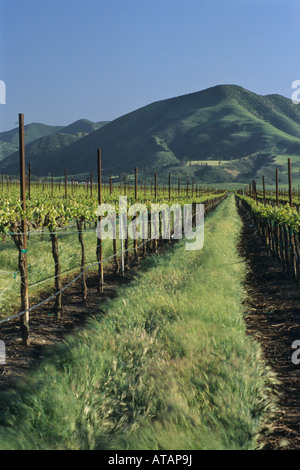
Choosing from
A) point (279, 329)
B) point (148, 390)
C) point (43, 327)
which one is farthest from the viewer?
point (43, 327)

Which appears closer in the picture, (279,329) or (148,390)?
(148,390)

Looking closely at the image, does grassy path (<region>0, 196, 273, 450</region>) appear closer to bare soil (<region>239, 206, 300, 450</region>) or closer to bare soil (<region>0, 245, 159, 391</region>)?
bare soil (<region>239, 206, 300, 450</region>)

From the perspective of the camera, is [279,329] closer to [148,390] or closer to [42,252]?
[148,390]

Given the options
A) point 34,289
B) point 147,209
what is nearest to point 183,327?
point 34,289

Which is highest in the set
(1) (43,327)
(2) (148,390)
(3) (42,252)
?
(3) (42,252)

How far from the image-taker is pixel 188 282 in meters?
10.2

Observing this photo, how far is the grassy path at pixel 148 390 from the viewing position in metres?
4.13

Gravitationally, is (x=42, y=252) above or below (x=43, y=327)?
above

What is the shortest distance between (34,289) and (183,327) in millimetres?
6112

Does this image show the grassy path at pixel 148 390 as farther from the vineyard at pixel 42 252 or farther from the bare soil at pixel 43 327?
the vineyard at pixel 42 252

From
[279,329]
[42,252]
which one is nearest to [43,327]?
[279,329]

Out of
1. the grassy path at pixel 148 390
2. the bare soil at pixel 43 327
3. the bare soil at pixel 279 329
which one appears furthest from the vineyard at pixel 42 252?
the bare soil at pixel 279 329

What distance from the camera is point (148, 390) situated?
5.02m
